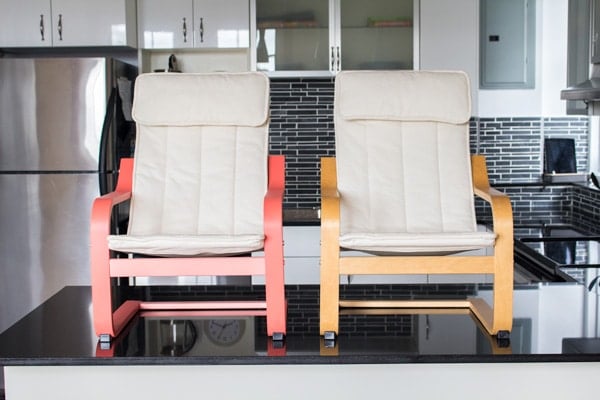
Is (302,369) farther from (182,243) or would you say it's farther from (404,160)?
(404,160)

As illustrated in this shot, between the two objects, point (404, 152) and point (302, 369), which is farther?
point (404, 152)

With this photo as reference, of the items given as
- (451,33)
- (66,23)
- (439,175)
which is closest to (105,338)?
(439,175)

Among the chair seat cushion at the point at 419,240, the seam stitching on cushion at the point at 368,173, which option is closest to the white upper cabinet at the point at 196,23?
the seam stitching on cushion at the point at 368,173

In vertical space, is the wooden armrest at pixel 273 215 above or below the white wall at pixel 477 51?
below

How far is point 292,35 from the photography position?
177 inches

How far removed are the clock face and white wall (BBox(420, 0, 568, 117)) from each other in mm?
2400

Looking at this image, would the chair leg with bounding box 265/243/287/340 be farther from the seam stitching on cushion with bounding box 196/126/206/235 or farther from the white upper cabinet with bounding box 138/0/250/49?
the white upper cabinet with bounding box 138/0/250/49

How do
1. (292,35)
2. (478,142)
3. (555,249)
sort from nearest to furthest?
(555,249)
(292,35)
(478,142)

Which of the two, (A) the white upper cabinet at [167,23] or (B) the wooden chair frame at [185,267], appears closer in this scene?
(B) the wooden chair frame at [185,267]

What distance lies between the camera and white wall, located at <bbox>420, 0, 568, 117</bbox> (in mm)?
4426

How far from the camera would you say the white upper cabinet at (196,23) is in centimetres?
452

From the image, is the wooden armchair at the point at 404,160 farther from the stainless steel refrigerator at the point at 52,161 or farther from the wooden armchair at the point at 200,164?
the stainless steel refrigerator at the point at 52,161

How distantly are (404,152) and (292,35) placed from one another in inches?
78.1

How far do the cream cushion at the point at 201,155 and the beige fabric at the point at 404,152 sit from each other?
29 centimetres
